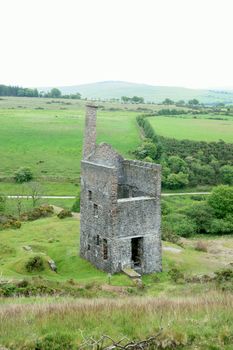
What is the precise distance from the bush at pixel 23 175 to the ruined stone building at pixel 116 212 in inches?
1706

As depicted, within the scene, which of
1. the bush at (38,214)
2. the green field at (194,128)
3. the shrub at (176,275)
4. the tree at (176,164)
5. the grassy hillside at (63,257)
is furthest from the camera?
the green field at (194,128)

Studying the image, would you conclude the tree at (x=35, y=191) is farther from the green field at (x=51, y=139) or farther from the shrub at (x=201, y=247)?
the shrub at (x=201, y=247)

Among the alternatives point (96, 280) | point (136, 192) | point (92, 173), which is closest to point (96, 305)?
point (96, 280)

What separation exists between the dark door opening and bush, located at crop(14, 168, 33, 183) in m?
45.5

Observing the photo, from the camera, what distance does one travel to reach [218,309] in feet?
31.4

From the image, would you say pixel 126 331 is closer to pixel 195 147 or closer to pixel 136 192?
pixel 136 192

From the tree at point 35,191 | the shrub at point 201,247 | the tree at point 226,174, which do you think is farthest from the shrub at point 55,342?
the tree at point 226,174

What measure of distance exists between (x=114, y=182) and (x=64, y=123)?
96.4 meters

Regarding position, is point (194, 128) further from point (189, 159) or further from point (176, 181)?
point (176, 181)

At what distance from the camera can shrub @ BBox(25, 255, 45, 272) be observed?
2819 cm

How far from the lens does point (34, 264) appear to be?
28.5 m

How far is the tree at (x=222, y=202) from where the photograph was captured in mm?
56156

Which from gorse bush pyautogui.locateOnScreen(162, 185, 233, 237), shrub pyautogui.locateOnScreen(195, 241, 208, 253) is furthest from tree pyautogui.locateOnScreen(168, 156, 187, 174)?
shrub pyautogui.locateOnScreen(195, 241, 208, 253)

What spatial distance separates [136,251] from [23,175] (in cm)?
4611
